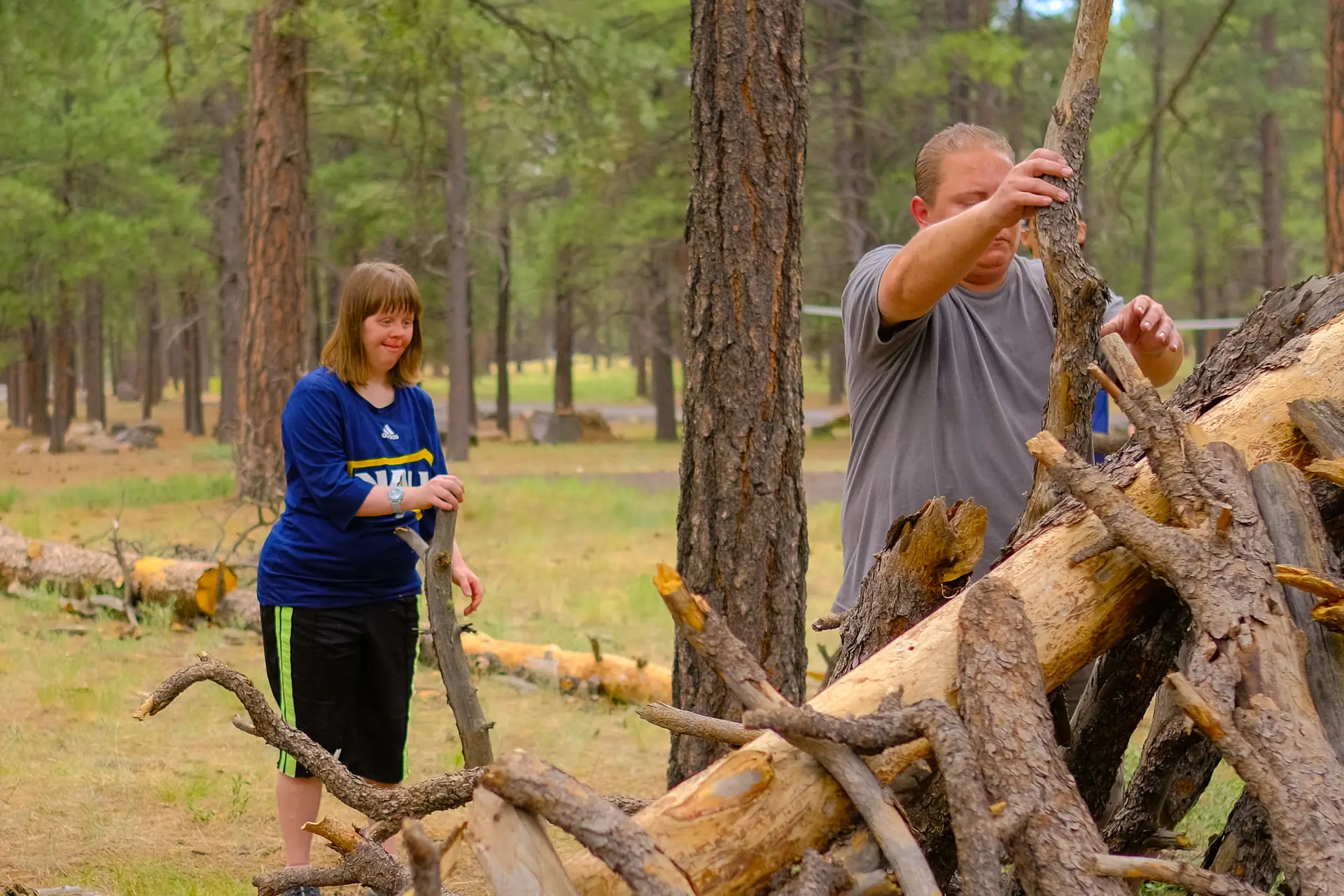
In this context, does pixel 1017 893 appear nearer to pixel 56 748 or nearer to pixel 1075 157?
pixel 1075 157

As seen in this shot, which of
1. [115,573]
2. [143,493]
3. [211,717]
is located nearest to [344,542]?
[211,717]

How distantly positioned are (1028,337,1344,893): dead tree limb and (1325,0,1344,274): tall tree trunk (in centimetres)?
743

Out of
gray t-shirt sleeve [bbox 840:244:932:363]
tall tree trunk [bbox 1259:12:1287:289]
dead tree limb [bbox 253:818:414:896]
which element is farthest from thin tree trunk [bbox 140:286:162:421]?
dead tree limb [bbox 253:818:414:896]

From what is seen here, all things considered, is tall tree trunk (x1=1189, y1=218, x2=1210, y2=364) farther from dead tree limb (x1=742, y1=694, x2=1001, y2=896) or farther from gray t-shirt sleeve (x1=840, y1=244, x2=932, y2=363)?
dead tree limb (x1=742, y1=694, x2=1001, y2=896)

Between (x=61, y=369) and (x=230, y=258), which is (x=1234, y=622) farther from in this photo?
(x=61, y=369)

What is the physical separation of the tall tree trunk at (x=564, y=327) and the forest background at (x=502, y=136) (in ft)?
0.29

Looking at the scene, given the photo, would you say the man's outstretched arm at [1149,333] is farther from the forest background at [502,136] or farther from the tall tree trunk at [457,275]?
the tall tree trunk at [457,275]

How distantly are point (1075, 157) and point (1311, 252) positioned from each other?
3870 cm

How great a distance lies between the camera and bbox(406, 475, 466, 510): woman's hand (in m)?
3.43

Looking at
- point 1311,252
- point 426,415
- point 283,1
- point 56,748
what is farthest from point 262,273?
point 1311,252

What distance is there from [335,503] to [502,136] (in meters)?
20.4

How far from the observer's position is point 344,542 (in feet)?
12.0

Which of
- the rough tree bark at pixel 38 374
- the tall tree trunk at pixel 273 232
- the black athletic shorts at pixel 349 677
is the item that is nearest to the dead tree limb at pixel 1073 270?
the black athletic shorts at pixel 349 677

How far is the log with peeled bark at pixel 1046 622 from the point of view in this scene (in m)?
2.04
